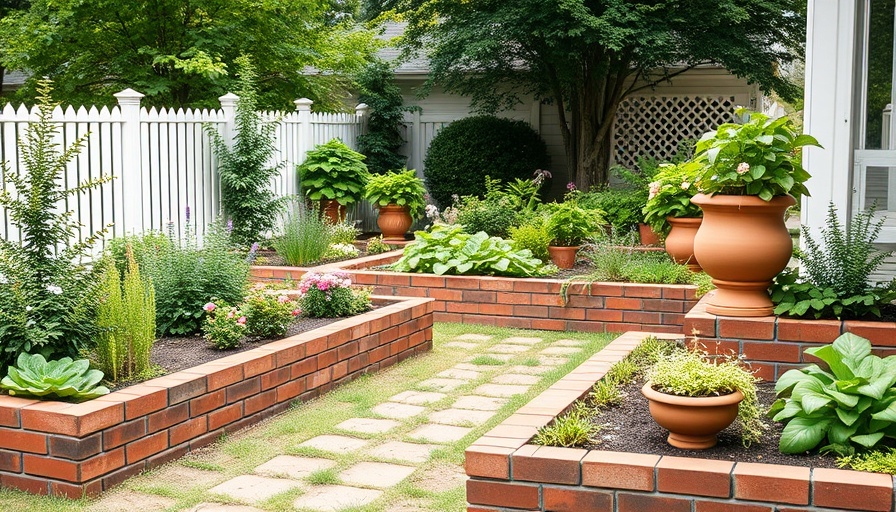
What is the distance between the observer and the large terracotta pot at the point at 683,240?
8.11m

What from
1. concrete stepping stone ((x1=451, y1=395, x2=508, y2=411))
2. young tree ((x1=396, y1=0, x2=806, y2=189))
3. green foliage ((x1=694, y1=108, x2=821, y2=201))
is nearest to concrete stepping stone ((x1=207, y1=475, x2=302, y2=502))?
concrete stepping stone ((x1=451, y1=395, x2=508, y2=411))

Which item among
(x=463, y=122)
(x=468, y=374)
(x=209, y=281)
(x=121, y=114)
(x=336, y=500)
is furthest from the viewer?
(x=463, y=122)

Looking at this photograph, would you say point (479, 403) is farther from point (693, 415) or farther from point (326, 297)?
point (693, 415)

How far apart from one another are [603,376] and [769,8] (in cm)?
915

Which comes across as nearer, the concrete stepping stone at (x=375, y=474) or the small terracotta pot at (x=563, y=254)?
the concrete stepping stone at (x=375, y=474)

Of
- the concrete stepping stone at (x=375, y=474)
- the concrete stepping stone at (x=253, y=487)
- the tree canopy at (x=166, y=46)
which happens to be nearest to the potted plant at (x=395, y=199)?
the tree canopy at (x=166, y=46)

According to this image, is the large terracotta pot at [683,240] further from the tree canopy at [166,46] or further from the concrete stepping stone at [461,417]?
the tree canopy at [166,46]

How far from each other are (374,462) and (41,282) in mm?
1771

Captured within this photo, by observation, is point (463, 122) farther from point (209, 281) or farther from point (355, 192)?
point (209, 281)

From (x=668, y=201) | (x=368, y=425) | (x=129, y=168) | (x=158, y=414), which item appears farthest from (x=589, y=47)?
(x=158, y=414)

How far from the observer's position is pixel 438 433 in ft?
15.5

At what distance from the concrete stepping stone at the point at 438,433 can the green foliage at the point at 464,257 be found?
317 cm

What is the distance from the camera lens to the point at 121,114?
8.41 meters

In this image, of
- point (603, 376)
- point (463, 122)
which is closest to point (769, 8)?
point (463, 122)
